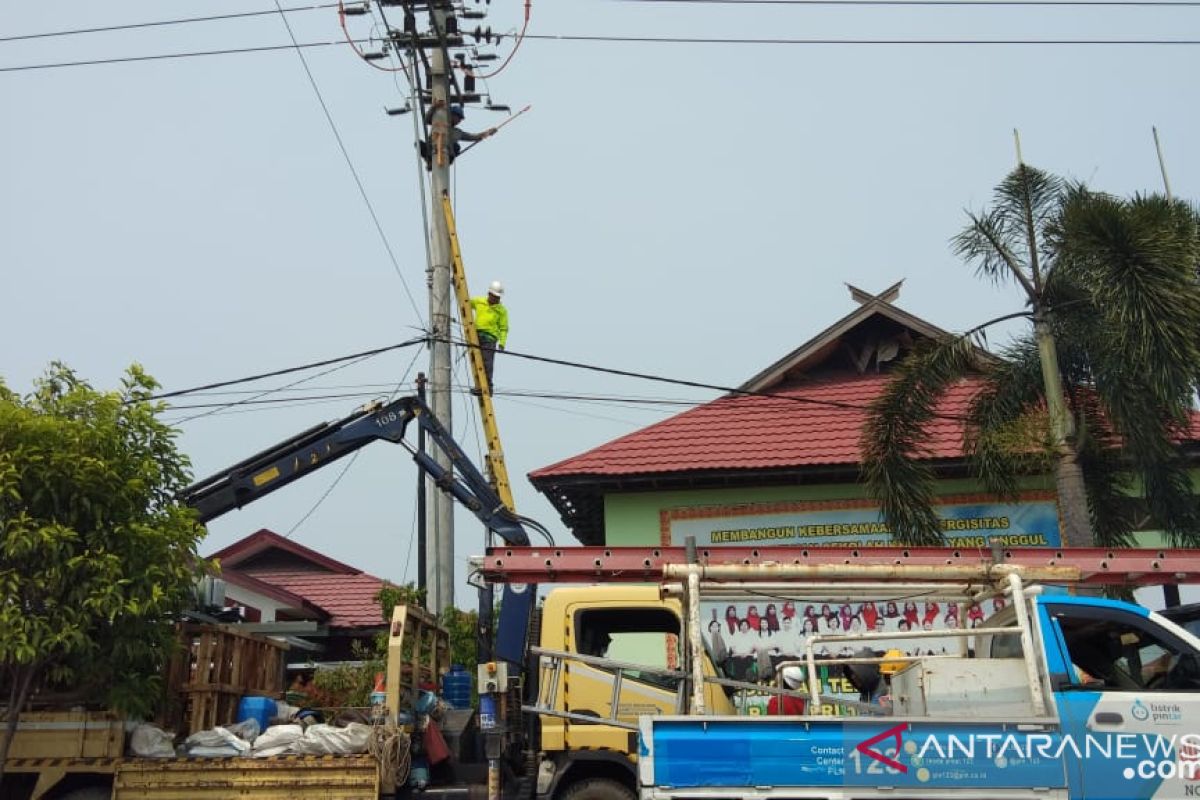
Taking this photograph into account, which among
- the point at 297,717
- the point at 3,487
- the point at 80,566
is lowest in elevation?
the point at 297,717

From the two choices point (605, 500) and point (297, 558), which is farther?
point (297, 558)

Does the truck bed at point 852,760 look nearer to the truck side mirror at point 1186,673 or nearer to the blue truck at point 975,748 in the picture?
the blue truck at point 975,748

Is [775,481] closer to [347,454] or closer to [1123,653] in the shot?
[347,454]

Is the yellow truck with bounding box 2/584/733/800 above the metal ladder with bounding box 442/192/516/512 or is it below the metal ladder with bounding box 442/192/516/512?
below

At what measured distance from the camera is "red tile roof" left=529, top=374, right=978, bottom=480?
17016 millimetres

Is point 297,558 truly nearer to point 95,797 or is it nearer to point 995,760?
point 95,797

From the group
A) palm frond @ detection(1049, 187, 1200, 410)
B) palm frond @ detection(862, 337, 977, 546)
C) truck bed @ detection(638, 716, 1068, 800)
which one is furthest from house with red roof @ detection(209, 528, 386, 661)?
truck bed @ detection(638, 716, 1068, 800)

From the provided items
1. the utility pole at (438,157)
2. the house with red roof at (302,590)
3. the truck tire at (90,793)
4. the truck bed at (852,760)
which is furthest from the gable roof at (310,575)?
the truck bed at (852,760)

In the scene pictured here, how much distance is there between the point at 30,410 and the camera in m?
10.3

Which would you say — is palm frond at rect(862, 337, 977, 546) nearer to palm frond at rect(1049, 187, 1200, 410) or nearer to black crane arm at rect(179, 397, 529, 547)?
palm frond at rect(1049, 187, 1200, 410)

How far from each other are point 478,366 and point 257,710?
22.4ft

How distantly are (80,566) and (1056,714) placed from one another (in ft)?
26.4

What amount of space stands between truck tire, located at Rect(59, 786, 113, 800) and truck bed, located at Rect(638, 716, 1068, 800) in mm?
5211

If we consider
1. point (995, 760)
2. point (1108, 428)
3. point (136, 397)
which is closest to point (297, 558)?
point (136, 397)
